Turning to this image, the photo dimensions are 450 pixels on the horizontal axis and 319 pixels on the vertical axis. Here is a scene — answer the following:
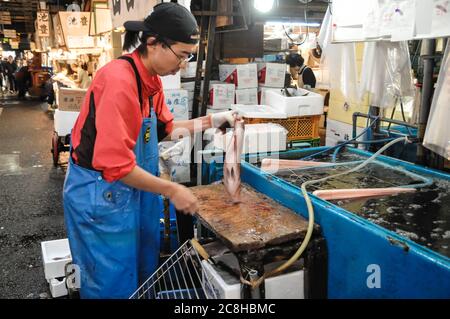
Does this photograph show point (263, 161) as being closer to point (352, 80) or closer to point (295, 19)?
point (352, 80)

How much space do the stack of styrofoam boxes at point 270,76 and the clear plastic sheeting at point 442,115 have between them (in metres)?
5.27

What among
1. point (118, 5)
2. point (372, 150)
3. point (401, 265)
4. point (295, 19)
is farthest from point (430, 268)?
point (295, 19)

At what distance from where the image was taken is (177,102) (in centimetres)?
683

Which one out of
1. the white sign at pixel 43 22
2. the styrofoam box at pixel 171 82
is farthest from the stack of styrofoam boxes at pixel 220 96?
the white sign at pixel 43 22

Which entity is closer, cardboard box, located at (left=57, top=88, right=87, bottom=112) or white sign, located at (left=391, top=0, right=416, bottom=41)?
white sign, located at (left=391, top=0, right=416, bottom=41)

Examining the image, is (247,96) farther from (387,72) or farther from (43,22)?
(43,22)

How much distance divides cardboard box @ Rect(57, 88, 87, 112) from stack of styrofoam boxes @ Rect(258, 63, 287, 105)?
11.6ft

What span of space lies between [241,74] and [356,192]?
557 centimetres

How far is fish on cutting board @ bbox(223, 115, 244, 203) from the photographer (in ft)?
8.90

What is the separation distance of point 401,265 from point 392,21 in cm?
204

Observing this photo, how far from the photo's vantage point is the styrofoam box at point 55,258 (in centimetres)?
373

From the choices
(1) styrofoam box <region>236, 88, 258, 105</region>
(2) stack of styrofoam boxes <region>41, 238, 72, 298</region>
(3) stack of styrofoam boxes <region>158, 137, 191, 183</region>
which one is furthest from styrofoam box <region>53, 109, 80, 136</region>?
(2) stack of styrofoam boxes <region>41, 238, 72, 298</region>

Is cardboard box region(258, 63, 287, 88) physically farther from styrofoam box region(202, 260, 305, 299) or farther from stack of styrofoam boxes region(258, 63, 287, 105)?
styrofoam box region(202, 260, 305, 299)

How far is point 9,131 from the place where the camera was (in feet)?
42.3
